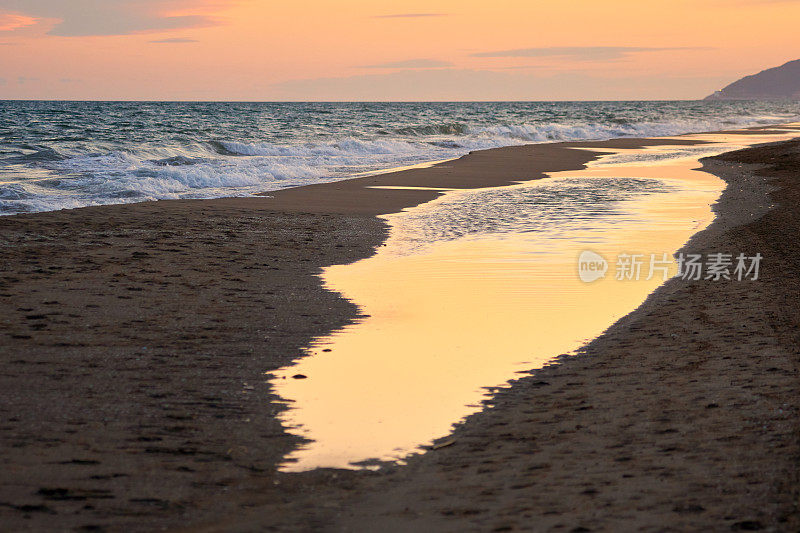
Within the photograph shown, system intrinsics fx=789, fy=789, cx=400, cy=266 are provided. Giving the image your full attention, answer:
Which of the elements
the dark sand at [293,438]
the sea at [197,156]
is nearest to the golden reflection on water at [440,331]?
the dark sand at [293,438]

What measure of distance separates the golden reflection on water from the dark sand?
0.23 m

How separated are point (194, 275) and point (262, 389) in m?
3.85

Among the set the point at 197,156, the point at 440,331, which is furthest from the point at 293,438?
the point at 197,156

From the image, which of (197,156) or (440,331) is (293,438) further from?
(197,156)

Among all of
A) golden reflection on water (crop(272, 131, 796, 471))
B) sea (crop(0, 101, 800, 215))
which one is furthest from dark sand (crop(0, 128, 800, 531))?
sea (crop(0, 101, 800, 215))

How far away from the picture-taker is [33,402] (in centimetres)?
498

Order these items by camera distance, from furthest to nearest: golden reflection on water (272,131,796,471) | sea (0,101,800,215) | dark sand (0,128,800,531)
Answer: sea (0,101,800,215) → golden reflection on water (272,131,796,471) → dark sand (0,128,800,531)

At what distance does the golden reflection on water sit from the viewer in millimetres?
4938

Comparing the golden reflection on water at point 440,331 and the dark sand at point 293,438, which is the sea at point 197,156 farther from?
the golden reflection on water at point 440,331

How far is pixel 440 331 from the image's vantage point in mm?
7047

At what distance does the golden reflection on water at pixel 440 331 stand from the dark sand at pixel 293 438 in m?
0.23

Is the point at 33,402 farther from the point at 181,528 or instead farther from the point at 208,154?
the point at 208,154

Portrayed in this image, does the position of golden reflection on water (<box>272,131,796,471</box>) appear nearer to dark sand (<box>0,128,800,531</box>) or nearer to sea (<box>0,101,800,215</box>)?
dark sand (<box>0,128,800,531</box>)

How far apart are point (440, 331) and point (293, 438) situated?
2605mm
